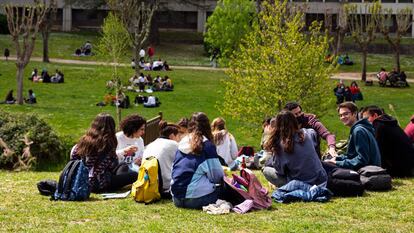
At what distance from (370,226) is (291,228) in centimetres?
91

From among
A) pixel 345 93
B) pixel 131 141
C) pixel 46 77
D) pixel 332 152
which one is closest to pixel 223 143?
pixel 332 152

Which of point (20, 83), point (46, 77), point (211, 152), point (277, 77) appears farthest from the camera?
point (46, 77)

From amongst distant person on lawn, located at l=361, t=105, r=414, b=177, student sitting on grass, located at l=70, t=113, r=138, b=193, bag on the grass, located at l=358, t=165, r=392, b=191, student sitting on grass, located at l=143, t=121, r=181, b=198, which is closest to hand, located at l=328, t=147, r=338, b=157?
distant person on lawn, located at l=361, t=105, r=414, b=177

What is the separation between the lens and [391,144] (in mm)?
12367

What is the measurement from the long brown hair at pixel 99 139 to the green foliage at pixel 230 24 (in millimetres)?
37315

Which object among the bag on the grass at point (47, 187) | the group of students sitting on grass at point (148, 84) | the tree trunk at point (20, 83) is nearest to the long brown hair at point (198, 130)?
the bag on the grass at point (47, 187)

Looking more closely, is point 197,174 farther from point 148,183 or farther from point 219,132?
point 219,132

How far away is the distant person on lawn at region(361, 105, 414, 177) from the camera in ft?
40.5

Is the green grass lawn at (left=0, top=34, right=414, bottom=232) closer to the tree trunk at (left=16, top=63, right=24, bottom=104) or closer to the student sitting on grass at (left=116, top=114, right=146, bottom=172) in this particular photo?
the student sitting on grass at (left=116, top=114, right=146, bottom=172)

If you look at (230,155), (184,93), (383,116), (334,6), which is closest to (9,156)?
(230,155)

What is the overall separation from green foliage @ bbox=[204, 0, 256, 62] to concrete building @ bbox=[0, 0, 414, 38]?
17594 millimetres

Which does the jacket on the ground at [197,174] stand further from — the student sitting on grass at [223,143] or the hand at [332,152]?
the student sitting on grass at [223,143]

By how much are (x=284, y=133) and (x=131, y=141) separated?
8.05ft

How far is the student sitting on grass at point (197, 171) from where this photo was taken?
974cm
